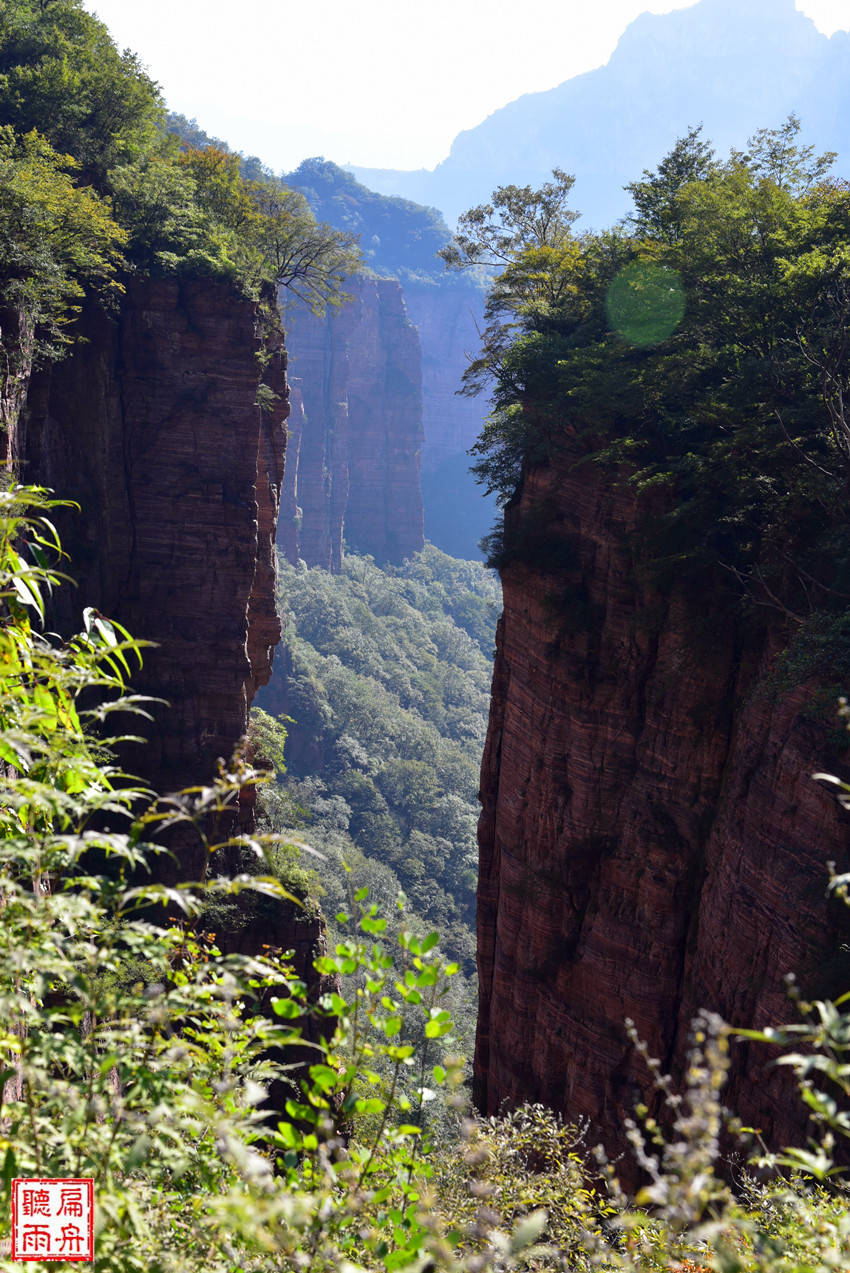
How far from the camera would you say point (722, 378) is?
47.4 feet

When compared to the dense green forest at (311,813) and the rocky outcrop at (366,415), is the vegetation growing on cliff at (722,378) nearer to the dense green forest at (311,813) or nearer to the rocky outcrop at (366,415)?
the dense green forest at (311,813)

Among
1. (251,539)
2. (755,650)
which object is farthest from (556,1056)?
(251,539)

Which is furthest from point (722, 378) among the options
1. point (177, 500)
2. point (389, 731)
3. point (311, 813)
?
point (389, 731)

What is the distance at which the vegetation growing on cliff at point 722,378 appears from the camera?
1162cm

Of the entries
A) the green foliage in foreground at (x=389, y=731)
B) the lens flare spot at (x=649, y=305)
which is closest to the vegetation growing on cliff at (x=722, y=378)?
the lens flare spot at (x=649, y=305)

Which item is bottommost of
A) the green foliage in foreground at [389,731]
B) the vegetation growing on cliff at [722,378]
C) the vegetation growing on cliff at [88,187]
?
the green foliage in foreground at [389,731]

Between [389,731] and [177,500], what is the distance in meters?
48.6

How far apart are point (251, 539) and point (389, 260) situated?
150m

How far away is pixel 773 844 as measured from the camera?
1058 cm

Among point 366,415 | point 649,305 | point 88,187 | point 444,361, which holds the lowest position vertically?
point 649,305

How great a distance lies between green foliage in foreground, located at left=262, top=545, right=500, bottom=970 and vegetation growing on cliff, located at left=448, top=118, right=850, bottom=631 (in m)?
35.3

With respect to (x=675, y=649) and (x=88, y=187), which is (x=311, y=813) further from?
(x=88, y=187)

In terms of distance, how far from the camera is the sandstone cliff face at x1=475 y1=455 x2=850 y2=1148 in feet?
34.0

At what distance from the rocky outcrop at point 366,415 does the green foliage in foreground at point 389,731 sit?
38.3ft
